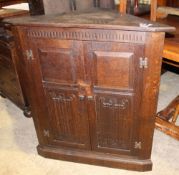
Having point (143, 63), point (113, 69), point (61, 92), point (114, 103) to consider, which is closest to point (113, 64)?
point (113, 69)

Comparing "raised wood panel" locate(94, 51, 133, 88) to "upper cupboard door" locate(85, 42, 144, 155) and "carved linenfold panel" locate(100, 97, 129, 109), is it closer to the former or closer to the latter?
"upper cupboard door" locate(85, 42, 144, 155)

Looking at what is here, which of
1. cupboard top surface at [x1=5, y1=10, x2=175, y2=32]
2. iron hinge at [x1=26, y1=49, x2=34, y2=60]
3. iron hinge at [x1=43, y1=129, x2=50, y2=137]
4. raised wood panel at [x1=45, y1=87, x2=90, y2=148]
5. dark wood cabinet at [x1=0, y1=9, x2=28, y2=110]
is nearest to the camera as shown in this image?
cupboard top surface at [x1=5, y1=10, x2=175, y2=32]

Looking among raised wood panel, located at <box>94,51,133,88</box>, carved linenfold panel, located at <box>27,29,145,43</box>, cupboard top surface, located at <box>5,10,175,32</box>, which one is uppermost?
cupboard top surface, located at <box>5,10,175,32</box>

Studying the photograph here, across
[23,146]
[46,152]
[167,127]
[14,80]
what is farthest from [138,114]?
[14,80]

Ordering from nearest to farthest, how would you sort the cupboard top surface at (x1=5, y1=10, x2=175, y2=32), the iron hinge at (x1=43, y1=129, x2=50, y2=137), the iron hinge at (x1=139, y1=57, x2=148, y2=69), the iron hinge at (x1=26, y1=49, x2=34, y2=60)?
1. the cupboard top surface at (x1=5, y1=10, x2=175, y2=32)
2. the iron hinge at (x1=139, y1=57, x2=148, y2=69)
3. the iron hinge at (x1=26, y1=49, x2=34, y2=60)
4. the iron hinge at (x1=43, y1=129, x2=50, y2=137)

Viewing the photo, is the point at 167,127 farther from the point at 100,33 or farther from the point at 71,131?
the point at 100,33

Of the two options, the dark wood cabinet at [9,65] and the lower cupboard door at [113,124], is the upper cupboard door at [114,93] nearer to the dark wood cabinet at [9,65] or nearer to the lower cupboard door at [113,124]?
the lower cupboard door at [113,124]

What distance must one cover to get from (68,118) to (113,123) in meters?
0.30

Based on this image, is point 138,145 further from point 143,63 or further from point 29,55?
point 29,55

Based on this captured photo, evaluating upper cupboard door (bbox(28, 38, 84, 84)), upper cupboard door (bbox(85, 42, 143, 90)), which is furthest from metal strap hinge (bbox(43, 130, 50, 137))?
upper cupboard door (bbox(85, 42, 143, 90))

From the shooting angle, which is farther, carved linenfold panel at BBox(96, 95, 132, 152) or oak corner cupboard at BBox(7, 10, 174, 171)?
carved linenfold panel at BBox(96, 95, 132, 152)

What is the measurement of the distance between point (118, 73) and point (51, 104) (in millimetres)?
512

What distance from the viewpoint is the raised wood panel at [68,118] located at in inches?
56.4

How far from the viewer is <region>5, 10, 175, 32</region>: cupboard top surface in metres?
1.06
